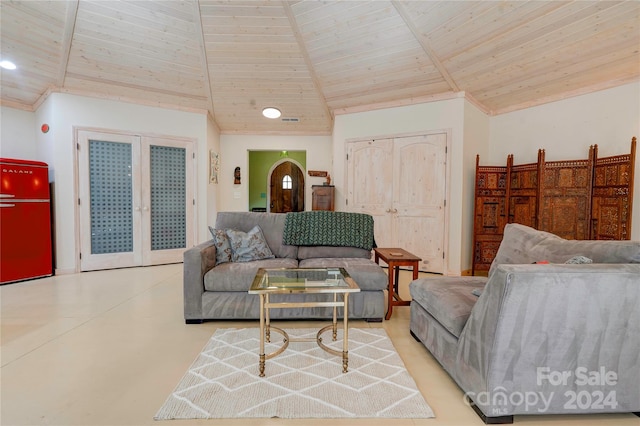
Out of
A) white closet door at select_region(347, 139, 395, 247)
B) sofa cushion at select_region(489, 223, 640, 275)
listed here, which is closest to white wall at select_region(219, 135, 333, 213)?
white closet door at select_region(347, 139, 395, 247)

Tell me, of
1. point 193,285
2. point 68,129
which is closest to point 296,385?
point 193,285

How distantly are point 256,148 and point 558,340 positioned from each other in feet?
18.4

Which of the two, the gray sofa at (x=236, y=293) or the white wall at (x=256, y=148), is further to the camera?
the white wall at (x=256, y=148)

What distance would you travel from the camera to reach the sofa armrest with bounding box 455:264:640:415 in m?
1.39

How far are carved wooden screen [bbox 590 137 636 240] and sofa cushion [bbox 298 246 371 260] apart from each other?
2.65 metres

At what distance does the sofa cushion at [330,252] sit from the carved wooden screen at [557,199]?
1.86 metres

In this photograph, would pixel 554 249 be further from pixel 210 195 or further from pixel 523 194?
pixel 210 195

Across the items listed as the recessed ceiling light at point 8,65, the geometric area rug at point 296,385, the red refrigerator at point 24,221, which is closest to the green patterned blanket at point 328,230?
the geometric area rug at point 296,385

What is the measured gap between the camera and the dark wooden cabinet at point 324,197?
5.20 meters

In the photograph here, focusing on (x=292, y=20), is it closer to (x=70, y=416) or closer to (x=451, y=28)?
(x=451, y=28)

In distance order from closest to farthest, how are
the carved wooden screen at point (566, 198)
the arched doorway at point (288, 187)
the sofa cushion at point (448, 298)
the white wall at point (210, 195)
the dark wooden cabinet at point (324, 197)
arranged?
the sofa cushion at point (448, 298) → the carved wooden screen at point (566, 198) → the dark wooden cabinet at point (324, 197) → the white wall at point (210, 195) → the arched doorway at point (288, 187)

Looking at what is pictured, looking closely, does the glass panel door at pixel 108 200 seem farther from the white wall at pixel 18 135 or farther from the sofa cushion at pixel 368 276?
the sofa cushion at pixel 368 276

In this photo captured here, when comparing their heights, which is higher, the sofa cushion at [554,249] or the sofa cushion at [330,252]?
the sofa cushion at [554,249]

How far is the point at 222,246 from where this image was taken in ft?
9.93
